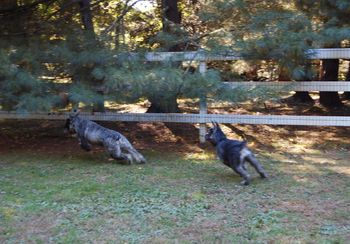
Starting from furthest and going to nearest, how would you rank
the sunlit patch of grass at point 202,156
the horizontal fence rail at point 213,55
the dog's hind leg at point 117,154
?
the horizontal fence rail at point 213,55, the sunlit patch of grass at point 202,156, the dog's hind leg at point 117,154

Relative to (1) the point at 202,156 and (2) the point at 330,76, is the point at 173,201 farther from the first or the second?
(2) the point at 330,76

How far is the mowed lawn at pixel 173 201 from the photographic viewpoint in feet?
15.2

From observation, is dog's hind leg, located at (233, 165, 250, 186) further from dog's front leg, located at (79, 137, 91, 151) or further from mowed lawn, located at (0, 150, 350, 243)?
dog's front leg, located at (79, 137, 91, 151)

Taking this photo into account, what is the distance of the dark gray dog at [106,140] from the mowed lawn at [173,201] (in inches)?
8.5

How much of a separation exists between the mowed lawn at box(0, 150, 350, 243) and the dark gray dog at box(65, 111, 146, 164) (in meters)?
0.22

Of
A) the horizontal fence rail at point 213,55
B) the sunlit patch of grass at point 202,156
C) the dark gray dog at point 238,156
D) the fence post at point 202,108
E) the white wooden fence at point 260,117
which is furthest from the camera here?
the fence post at point 202,108

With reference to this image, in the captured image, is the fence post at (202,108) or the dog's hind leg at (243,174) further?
the fence post at (202,108)

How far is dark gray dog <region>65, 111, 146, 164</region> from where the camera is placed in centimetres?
749

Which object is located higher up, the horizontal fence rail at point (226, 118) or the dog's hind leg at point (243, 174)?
the horizontal fence rail at point (226, 118)

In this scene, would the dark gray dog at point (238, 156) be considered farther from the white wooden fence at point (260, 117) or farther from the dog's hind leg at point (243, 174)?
the white wooden fence at point (260, 117)

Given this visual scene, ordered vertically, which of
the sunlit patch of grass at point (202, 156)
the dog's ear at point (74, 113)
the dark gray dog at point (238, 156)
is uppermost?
the dog's ear at point (74, 113)

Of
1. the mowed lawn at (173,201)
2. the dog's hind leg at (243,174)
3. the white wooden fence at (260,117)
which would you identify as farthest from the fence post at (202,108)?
the dog's hind leg at (243,174)

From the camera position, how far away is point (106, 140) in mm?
7559

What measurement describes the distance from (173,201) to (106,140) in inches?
90.3
